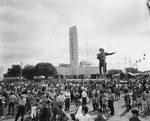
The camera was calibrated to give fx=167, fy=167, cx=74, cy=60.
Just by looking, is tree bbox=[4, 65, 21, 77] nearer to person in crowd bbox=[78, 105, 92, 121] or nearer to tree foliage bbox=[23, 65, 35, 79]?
tree foliage bbox=[23, 65, 35, 79]

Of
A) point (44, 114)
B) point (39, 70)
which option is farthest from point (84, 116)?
point (39, 70)

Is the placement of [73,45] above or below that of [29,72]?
above

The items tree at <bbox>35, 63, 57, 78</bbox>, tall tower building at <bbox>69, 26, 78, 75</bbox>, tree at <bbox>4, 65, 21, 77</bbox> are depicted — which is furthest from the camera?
tall tower building at <bbox>69, 26, 78, 75</bbox>

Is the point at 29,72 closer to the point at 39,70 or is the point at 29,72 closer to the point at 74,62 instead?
the point at 39,70

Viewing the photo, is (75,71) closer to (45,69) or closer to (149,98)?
(45,69)

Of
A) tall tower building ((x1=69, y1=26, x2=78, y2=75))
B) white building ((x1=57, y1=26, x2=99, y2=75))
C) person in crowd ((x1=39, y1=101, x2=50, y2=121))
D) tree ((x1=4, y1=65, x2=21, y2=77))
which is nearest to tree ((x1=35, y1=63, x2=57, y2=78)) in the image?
tree ((x1=4, y1=65, x2=21, y2=77))

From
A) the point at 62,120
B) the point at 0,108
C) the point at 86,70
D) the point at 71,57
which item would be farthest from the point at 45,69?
the point at 62,120

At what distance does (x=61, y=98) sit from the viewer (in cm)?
1134

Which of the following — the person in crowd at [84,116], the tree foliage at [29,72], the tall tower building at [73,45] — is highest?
the tall tower building at [73,45]

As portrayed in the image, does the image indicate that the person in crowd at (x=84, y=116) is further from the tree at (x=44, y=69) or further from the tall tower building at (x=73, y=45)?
the tall tower building at (x=73, y=45)

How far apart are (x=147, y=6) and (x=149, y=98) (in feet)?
27.9

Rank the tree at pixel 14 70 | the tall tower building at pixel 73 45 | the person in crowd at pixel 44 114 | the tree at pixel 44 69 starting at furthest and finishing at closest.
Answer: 1. the tall tower building at pixel 73 45
2. the tree at pixel 14 70
3. the tree at pixel 44 69
4. the person in crowd at pixel 44 114

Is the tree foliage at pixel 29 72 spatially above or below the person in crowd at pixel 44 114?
above

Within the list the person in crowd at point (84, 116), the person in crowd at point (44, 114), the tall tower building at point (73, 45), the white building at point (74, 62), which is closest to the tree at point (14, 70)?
the white building at point (74, 62)
